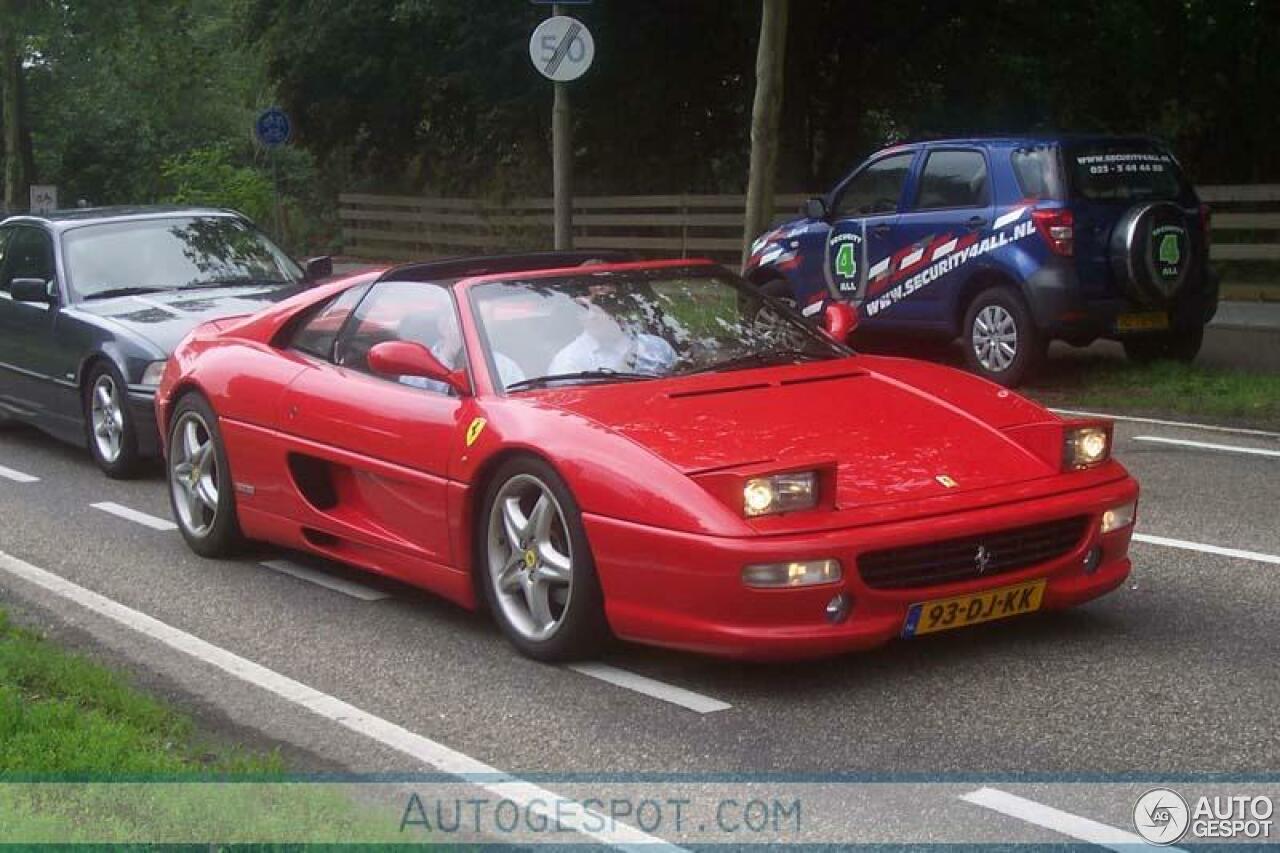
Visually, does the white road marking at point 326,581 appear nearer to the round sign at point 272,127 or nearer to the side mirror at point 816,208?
the side mirror at point 816,208

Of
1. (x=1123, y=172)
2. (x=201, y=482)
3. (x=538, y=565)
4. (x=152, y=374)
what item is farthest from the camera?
(x=1123, y=172)

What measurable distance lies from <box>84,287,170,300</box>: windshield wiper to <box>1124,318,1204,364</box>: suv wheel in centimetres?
718

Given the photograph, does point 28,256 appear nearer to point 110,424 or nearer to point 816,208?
point 110,424

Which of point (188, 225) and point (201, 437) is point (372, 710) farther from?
point (188, 225)

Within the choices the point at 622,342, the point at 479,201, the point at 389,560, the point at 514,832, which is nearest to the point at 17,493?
the point at 389,560

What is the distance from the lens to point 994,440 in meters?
6.37

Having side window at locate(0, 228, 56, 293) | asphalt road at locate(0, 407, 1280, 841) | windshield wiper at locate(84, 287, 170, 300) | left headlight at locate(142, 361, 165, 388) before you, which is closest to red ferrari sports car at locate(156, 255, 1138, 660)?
asphalt road at locate(0, 407, 1280, 841)

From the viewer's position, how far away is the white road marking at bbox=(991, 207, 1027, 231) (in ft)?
44.8

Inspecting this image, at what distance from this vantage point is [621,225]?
29609mm

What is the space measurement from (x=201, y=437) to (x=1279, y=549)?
15.4ft

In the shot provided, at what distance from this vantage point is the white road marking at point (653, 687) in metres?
5.86

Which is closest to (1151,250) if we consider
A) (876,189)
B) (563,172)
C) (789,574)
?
(876,189)

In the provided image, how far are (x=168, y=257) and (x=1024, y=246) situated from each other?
5.96 meters

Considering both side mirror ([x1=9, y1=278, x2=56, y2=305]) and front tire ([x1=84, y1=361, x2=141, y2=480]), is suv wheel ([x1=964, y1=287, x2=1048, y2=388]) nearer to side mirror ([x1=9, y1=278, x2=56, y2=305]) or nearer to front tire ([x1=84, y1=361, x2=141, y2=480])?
front tire ([x1=84, y1=361, x2=141, y2=480])
